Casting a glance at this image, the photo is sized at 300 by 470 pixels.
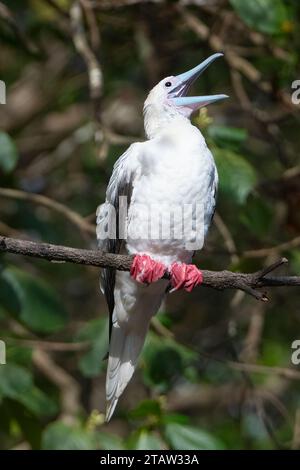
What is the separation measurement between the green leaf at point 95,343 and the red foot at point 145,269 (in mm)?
1180

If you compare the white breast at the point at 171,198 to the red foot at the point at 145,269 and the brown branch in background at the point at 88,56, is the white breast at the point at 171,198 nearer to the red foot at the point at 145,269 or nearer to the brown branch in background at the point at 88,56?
the red foot at the point at 145,269

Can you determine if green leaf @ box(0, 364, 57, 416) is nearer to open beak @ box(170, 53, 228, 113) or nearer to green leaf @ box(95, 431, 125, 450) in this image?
green leaf @ box(95, 431, 125, 450)

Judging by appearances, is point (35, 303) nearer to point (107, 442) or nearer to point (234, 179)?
point (107, 442)

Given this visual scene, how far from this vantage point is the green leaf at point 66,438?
4.75 metres

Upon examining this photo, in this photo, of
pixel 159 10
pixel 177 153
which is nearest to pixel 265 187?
pixel 159 10

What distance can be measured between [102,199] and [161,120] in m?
2.08

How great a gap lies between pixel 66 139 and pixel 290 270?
7.51 ft

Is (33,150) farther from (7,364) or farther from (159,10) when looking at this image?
(7,364)

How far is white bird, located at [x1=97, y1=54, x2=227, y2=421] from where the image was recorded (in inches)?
164

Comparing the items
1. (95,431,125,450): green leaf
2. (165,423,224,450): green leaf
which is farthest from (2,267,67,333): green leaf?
(165,423,224,450): green leaf

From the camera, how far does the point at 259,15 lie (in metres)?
5.07

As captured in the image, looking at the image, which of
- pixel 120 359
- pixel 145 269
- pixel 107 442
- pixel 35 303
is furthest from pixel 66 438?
pixel 145 269

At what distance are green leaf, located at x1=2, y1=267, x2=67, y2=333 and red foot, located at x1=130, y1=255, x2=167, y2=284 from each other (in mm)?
1298

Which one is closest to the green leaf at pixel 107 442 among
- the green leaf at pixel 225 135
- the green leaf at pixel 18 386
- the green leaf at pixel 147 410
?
the green leaf at pixel 147 410
